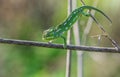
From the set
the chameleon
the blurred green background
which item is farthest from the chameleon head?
the blurred green background

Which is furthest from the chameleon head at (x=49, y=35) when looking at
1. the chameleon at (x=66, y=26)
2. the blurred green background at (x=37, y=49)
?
the blurred green background at (x=37, y=49)

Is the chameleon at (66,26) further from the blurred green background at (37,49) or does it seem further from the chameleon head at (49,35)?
the blurred green background at (37,49)

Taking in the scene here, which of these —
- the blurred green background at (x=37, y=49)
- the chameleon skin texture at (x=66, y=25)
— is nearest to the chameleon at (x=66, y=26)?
the chameleon skin texture at (x=66, y=25)

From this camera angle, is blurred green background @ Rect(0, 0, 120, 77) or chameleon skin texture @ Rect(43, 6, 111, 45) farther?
blurred green background @ Rect(0, 0, 120, 77)

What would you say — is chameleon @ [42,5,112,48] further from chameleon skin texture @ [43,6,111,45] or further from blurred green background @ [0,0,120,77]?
blurred green background @ [0,0,120,77]

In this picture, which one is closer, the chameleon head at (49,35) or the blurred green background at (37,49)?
the chameleon head at (49,35)

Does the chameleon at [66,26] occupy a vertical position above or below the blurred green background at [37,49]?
above

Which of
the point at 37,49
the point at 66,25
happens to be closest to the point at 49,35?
the point at 66,25

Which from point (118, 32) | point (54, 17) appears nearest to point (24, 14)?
point (54, 17)

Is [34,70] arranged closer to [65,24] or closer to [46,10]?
[46,10]
